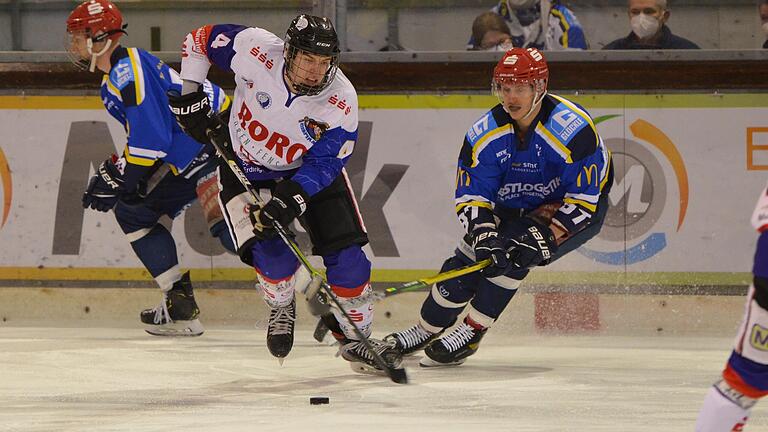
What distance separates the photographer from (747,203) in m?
5.14

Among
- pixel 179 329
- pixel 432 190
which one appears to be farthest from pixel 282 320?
pixel 432 190

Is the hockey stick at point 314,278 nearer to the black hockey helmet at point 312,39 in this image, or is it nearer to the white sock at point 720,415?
the black hockey helmet at point 312,39

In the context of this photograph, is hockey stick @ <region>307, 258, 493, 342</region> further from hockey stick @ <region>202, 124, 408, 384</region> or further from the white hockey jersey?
the white hockey jersey

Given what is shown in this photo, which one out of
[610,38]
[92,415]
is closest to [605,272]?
[610,38]

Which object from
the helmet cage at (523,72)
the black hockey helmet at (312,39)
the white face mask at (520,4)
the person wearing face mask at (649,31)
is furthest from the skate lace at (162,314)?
the person wearing face mask at (649,31)

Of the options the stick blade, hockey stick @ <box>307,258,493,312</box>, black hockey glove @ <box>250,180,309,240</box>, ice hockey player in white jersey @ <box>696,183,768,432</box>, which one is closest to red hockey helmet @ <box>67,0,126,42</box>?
black hockey glove @ <box>250,180,309,240</box>

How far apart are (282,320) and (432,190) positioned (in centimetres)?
138

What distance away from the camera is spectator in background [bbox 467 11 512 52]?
17.5 feet

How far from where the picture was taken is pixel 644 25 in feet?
17.3

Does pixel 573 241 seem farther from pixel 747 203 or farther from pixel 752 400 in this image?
pixel 752 400

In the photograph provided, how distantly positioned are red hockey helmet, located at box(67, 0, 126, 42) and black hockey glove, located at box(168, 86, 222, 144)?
87cm

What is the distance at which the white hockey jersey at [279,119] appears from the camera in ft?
12.9

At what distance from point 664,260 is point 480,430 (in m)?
2.33

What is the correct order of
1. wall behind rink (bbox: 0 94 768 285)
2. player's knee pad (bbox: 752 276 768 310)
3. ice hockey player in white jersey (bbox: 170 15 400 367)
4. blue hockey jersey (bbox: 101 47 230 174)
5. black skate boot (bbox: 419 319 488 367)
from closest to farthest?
player's knee pad (bbox: 752 276 768 310)
ice hockey player in white jersey (bbox: 170 15 400 367)
black skate boot (bbox: 419 319 488 367)
blue hockey jersey (bbox: 101 47 230 174)
wall behind rink (bbox: 0 94 768 285)
